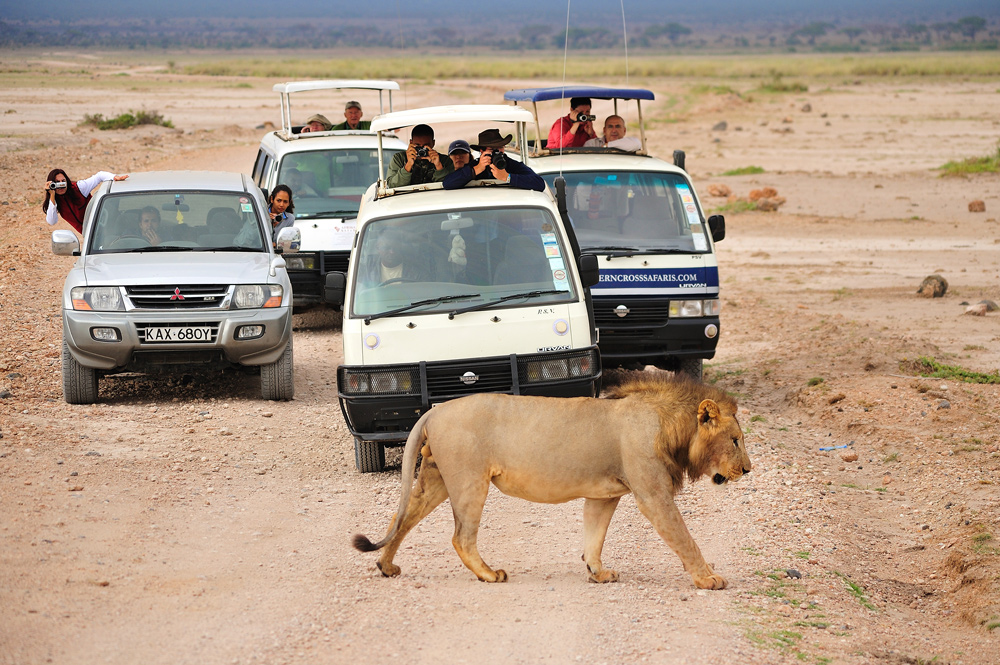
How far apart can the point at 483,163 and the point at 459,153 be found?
858 millimetres

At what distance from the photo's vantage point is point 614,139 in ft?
38.9

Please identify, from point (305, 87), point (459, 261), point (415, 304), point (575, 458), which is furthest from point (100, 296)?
point (305, 87)

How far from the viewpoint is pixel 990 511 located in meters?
7.21

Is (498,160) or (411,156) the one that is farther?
(411,156)

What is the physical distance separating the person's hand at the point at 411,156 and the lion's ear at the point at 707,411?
4.65 metres

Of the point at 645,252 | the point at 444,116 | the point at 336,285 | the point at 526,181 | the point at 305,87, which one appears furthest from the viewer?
the point at 305,87

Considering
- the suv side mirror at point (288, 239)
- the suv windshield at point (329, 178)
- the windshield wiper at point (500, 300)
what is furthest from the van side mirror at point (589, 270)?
the suv windshield at point (329, 178)

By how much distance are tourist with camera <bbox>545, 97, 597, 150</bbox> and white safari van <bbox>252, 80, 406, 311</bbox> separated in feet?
6.50

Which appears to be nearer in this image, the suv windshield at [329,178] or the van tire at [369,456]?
the van tire at [369,456]

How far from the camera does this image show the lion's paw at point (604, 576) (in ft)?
18.8

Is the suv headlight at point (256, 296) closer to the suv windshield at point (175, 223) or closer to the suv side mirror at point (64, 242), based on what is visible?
the suv windshield at point (175, 223)

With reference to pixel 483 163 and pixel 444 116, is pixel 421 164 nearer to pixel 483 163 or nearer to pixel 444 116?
pixel 483 163

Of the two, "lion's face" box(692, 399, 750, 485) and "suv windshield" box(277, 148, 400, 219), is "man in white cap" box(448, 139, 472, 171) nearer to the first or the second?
"suv windshield" box(277, 148, 400, 219)

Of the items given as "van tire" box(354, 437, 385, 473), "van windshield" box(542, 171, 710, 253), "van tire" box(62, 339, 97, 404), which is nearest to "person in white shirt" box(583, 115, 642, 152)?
"van windshield" box(542, 171, 710, 253)
